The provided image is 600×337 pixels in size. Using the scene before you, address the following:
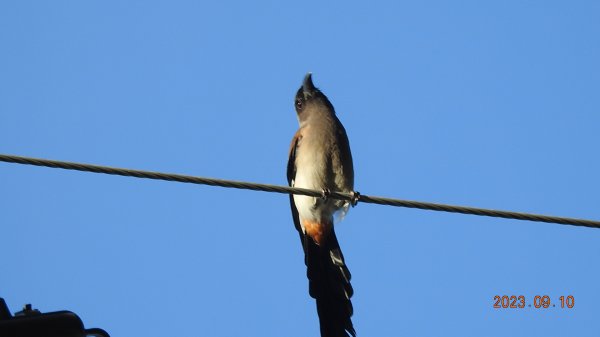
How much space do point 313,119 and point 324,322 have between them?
1.97 meters

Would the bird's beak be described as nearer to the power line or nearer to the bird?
the bird

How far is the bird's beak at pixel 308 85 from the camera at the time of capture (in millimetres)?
8367

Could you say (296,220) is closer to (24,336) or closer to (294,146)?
(294,146)

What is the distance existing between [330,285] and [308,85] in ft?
7.46

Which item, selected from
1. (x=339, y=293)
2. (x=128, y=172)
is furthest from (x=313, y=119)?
(x=128, y=172)

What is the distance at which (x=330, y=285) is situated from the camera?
23.2 ft

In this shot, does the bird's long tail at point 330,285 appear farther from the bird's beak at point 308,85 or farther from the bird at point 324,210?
the bird's beak at point 308,85

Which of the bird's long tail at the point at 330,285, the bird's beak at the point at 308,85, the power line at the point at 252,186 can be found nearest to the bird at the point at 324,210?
the bird's long tail at the point at 330,285

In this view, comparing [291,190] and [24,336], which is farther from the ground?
[291,190]

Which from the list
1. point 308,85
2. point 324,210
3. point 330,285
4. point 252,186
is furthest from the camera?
point 308,85

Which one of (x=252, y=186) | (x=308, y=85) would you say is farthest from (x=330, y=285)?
(x=252, y=186)

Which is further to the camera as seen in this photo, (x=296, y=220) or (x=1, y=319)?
(x=296, y=220)

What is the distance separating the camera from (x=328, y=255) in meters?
7.41

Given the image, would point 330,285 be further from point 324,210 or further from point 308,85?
point 308,85
